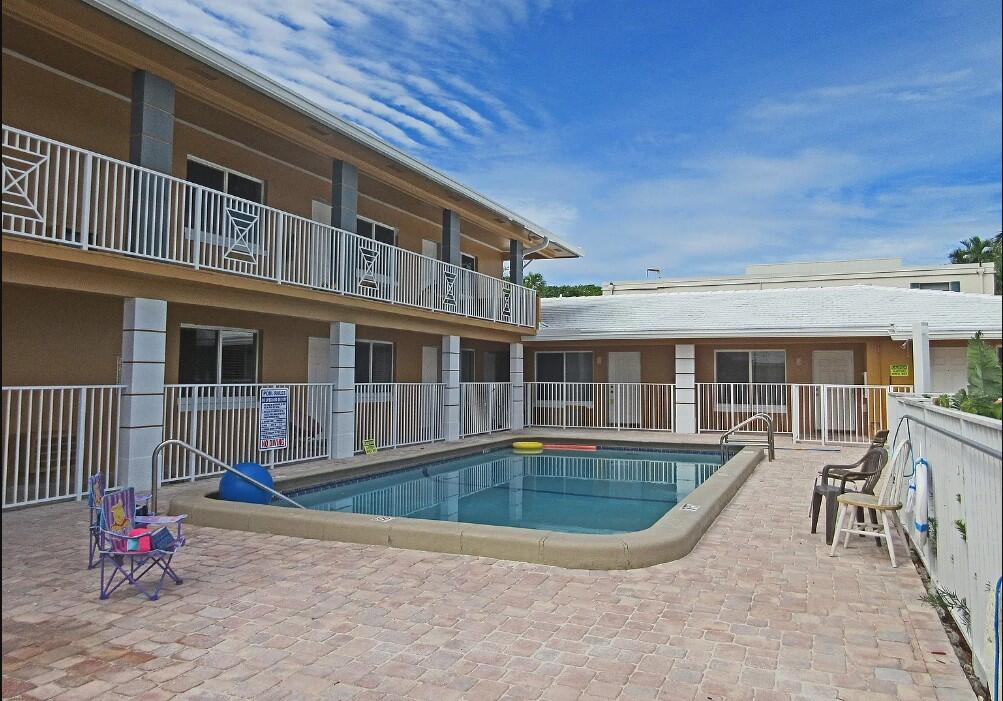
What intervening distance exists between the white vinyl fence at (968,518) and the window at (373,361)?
13.3 meters

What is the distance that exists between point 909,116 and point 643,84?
739 centimetres

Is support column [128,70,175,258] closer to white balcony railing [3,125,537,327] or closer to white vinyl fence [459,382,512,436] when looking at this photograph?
white balcony railing [3,125,537,327]

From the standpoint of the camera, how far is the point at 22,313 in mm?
9859

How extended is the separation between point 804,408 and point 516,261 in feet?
30.8

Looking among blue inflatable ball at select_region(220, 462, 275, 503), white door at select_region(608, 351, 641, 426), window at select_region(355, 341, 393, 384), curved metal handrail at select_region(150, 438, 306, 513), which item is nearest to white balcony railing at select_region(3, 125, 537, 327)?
curved metal handrail at select_region(150, 438, 306, 513)

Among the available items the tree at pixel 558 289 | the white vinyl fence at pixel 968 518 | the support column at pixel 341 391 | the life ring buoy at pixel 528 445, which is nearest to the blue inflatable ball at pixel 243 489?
the support column at pixel 341 391

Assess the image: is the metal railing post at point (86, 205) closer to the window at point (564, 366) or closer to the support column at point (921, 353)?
the support column at point (921, 353)

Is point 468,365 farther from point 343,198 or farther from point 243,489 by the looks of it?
point 243,489

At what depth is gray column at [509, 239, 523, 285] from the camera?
66.0ft

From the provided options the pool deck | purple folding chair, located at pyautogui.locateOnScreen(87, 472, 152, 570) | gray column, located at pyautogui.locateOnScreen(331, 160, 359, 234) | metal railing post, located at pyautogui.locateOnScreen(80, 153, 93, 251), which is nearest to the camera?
the pool deck

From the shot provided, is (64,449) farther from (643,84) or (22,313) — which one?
(643,84)

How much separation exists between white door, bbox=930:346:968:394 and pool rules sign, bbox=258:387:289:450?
16102 millimetres

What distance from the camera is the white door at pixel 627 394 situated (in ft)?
66.3

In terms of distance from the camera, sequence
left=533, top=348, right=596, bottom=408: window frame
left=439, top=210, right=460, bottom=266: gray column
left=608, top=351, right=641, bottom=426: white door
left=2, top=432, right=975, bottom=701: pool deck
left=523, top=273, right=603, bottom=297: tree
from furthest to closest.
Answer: left=523, top=273, right=603, bottom=297: tree < left=533, top=348, right=596, bottom=408: window frame < left=608, top=351, right=641, bottom=426: white door < left=439, top=210, right=460, bottom=266: gray column < left=2, top=432, right=975, bottom=701: pool deck
